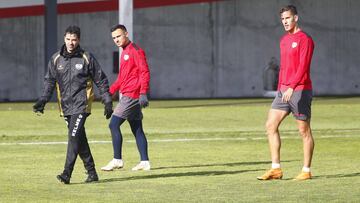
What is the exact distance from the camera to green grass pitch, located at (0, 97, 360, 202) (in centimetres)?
1318

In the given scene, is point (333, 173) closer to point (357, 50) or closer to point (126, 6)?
point (126, 6)

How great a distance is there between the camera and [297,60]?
14523mm

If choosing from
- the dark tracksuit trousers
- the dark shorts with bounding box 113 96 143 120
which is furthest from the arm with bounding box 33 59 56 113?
the dark shorts with bounding box 113 96 143 120

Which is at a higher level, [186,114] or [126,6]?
[126,6]

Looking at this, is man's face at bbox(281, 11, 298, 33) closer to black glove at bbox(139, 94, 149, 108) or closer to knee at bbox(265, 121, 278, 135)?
knee at bbox(265, 121, 278, 135)

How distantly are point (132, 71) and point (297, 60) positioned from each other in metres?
2.92

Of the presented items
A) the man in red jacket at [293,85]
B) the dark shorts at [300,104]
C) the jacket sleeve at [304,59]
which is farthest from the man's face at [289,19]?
the dark shorts at [300,104]

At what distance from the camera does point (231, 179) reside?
49.3 feet

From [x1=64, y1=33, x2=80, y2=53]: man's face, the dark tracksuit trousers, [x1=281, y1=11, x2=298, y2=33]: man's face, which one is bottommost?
the dark tracksuit trousers

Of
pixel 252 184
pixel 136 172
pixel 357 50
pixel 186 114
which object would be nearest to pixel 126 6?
pixel 186 114

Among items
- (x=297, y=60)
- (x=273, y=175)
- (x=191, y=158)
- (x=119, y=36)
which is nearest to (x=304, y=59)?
(x=297, y=60)

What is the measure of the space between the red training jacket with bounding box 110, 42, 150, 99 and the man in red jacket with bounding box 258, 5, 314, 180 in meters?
2.37

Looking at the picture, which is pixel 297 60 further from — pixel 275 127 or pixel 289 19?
pixel 275 127

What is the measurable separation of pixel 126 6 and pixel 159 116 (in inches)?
187
